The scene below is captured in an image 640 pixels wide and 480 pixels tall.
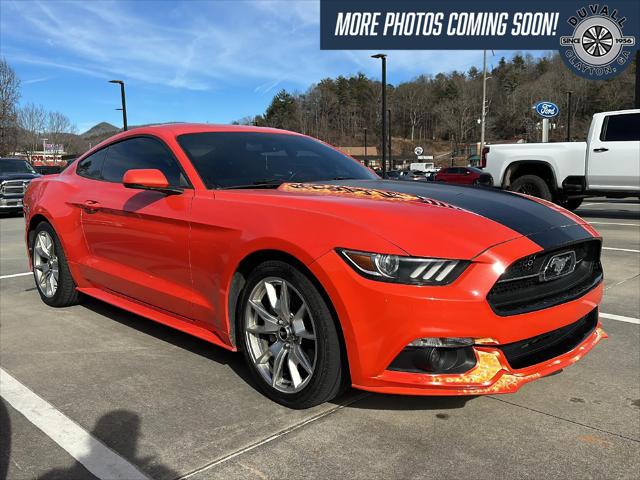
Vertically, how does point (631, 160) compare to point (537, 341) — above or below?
above

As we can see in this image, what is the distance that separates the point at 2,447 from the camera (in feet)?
8.16

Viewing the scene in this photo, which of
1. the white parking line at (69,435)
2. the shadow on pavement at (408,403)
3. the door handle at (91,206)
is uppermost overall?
the door handle at (91,206)

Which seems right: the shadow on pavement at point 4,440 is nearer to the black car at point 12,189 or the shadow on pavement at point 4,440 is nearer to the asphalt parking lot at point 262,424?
the asphalt parking lot at point 262,424

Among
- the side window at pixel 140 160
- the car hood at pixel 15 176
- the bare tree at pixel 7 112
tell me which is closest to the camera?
the side window at pixel 140 160

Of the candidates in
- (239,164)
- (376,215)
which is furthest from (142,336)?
(376,215)

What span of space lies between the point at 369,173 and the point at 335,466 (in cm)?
240

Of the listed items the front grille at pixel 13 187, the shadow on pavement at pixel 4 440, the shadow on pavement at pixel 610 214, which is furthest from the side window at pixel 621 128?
the front grille at pixel 13 187

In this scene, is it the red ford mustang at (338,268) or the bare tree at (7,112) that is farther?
the bare tree at (7,112)

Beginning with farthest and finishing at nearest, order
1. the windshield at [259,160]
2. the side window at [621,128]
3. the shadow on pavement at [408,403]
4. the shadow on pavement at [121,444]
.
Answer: the side window at [621,128]
the windshield at [259,160]
the shadow on pavement at [408,403]
the shadow on pavement at [121,444]

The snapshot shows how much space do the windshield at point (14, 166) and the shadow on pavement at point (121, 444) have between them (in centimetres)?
1558

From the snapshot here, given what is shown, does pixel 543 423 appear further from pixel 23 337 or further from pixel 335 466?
pixel 23 337

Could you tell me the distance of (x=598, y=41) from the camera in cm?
2105

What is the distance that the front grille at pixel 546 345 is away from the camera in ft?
8.05

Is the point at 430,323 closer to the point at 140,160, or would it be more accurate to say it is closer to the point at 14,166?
the point at 140,160
